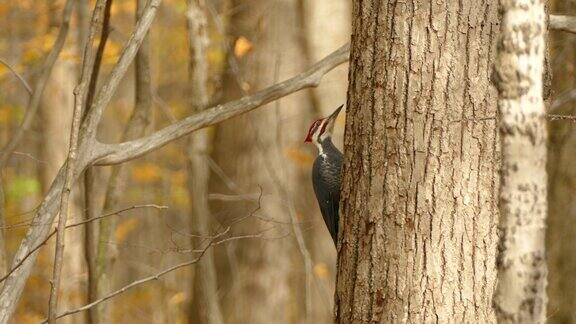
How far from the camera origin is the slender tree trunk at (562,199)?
738 centimetres

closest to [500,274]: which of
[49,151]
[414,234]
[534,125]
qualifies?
[534,125]

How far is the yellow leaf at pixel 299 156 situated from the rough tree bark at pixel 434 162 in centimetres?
424

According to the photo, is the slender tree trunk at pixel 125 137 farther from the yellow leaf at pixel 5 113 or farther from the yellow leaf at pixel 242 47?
the yellow leaf at pixel 5 113

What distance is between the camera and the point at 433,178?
129 inches

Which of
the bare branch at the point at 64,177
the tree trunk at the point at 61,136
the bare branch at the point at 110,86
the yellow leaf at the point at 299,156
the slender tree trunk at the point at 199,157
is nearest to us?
the bare branch at the point at 64,177

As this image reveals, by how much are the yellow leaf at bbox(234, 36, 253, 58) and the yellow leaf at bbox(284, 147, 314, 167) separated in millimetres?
905

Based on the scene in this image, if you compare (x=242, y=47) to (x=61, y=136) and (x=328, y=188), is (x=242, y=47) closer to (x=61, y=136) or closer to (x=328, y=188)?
(x=328, y=188)

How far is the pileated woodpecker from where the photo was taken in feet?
16.7

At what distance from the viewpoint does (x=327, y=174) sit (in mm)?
5270

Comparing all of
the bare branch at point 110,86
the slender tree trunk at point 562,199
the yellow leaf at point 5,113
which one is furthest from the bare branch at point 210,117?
the yellow leaf at point 5,113

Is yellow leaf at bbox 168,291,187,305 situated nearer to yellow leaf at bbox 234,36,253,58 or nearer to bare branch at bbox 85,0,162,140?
yellow leaf at bbox 234,36,253,58

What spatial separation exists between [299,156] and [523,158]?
5339 millimetres

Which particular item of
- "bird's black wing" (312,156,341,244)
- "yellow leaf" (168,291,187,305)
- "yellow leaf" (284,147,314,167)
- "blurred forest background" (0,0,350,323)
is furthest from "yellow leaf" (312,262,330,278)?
"yellow leaf" (168,291,187,305)

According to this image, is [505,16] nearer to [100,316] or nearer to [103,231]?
[103,231]
